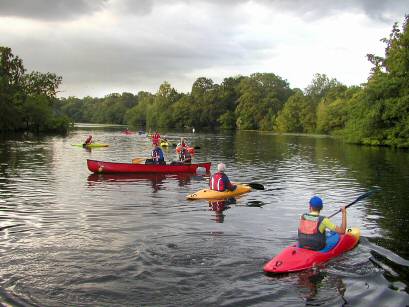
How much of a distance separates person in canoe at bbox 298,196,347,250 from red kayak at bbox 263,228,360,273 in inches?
6.7

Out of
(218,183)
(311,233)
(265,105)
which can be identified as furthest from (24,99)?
(311,233)

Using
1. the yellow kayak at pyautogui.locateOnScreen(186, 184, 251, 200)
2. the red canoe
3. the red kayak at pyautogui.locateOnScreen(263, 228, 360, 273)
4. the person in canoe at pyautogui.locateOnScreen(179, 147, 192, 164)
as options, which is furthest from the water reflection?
the person in canoe at pyautogui.locateOnScreen(179, 147, 192, 164)

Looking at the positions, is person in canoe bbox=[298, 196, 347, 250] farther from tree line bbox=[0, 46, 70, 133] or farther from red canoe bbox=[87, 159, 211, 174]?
tree line bbox=[0, 46, 70, 133]

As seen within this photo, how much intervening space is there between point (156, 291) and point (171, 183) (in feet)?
49.2

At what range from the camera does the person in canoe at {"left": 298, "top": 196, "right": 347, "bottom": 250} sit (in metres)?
10.4

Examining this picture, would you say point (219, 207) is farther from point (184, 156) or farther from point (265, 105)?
point (265, 105)

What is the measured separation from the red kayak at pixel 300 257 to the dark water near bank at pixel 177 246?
0.19m

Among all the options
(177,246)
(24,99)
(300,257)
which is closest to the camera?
(300,257)

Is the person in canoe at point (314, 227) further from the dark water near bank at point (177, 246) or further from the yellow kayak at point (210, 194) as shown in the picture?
the yellow kayak at point (210, 194)

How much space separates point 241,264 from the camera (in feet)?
34.1

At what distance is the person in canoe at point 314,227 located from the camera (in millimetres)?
10445

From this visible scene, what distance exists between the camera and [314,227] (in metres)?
10.5

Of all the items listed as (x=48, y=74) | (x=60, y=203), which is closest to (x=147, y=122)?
(x=48, y=74)

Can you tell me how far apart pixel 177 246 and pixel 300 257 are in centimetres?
323
